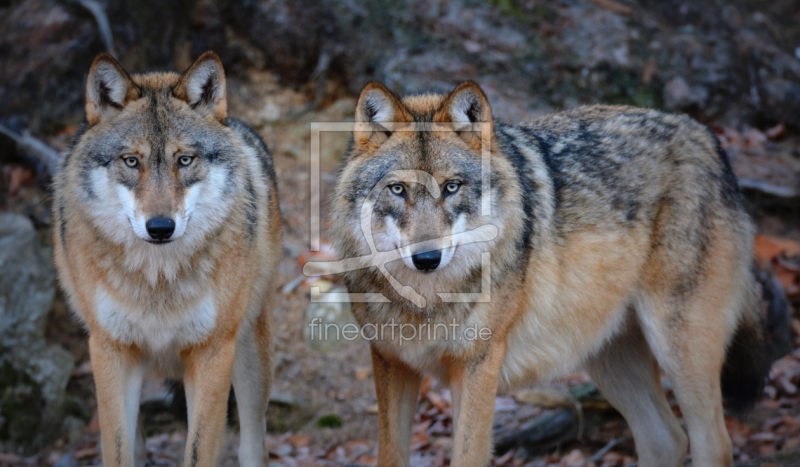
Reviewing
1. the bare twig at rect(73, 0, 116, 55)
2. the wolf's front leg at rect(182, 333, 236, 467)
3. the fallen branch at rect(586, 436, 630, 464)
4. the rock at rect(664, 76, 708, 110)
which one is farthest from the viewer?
the rock at rect(664, 76, 708, 110)

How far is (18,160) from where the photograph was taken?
816 centimetres

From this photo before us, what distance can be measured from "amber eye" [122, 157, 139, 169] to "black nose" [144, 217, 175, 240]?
0.40 m

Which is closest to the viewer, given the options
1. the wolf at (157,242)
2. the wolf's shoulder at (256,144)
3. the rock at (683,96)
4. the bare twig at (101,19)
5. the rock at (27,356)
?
the wolf at (157,242)

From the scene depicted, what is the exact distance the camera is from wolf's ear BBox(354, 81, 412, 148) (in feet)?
14.1

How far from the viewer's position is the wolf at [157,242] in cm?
423

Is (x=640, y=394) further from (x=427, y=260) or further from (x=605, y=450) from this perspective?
(x=427, y=260)

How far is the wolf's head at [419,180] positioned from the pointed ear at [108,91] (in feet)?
4.46

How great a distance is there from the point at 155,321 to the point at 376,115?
1749 mm

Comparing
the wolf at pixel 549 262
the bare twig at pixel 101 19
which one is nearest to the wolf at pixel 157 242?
the wolf at pixel 549 262

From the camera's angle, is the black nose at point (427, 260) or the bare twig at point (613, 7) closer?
the black nose at point (427, 260)

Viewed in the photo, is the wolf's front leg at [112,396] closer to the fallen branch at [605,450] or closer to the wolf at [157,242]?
the wolf at [157,242]

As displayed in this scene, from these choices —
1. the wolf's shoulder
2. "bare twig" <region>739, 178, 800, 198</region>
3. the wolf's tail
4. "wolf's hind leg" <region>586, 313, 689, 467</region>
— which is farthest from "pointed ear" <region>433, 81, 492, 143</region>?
"bare twig" <region>739, 178, 800, 198</region>

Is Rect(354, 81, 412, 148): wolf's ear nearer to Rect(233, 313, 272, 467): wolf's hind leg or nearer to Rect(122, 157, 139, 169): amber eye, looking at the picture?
Rect(122, 157, 139, 169): amber eye

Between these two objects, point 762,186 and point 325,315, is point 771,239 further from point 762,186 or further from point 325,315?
point 325,315
